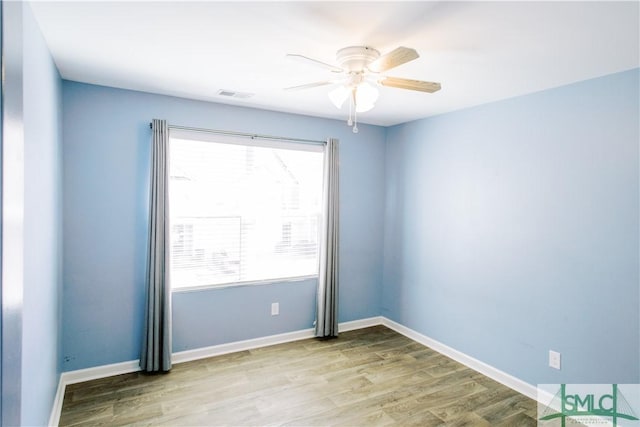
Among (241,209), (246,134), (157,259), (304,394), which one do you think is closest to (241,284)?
(241,209)

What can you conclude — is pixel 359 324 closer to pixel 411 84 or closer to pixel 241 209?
pixel 241 209

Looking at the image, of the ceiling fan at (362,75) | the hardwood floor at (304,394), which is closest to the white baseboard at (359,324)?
the hardwood floor at (304,394)

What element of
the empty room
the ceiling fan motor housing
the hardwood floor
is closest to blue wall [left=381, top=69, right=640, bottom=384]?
the empty room

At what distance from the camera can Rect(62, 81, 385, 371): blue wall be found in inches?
117

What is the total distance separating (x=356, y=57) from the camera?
2119 millimetres

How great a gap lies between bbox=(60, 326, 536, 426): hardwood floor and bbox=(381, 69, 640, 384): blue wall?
48 cm

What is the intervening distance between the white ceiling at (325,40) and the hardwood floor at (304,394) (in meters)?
2.46

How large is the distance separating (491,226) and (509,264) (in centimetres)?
37

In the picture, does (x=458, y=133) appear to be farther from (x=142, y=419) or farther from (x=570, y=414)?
(x=142, y=419)

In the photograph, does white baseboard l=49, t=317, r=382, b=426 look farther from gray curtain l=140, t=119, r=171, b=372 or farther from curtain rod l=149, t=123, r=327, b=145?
curtain rod l=149, t=123, r=327, b=145

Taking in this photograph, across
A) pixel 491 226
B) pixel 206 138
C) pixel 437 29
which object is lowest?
pixel 491 226

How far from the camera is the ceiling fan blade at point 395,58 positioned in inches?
68.8

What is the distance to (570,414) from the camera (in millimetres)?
2697

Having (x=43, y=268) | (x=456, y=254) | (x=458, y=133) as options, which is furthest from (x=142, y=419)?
(x=458, y=133)
